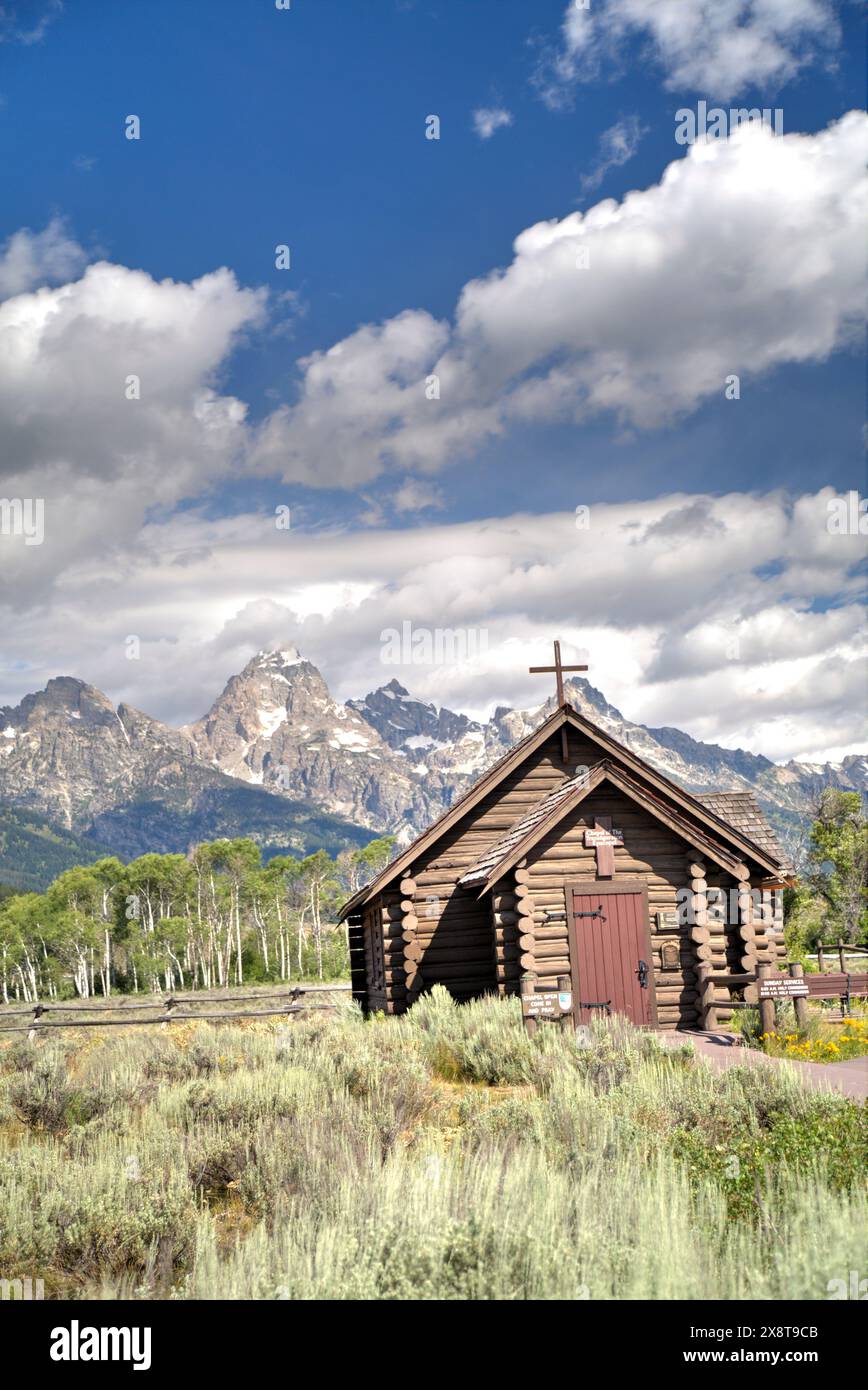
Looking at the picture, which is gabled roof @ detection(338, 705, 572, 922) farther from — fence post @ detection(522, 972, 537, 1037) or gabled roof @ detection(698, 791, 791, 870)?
gabled roof @ detection(698, 791, 791, 870)

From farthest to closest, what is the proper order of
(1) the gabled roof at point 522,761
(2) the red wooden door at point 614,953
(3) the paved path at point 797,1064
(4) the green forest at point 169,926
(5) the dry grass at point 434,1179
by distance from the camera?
1. (4) the green forest at point 169,926
2. (1) the gabled roof at point 522,761
3. (2) the red wooden door at point 614,953
4. (3) the paved path at point 797,1064
5. (5) the dry grass at point 434,1179

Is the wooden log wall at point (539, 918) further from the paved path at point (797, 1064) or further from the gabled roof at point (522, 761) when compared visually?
the paved path at point (797, 1064)

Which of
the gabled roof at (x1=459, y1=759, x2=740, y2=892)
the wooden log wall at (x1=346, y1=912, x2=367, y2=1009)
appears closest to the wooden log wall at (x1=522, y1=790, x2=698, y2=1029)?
the gabled roof at (x1=459, y1=759, x2=740, y2=892)

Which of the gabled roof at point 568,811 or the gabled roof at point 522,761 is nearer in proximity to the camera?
the gabled roof at point 568,811

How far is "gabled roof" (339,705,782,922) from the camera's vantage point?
67.4 ft

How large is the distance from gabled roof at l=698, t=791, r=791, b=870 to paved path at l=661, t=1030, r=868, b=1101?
24.0ft

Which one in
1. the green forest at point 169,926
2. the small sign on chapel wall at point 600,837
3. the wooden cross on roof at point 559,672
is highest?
the wooden cross on roof at point 559,672

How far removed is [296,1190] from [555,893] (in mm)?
11754

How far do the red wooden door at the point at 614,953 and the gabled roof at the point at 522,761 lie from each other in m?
2.99

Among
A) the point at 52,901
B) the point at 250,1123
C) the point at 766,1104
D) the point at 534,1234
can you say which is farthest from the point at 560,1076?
the point at 52,901

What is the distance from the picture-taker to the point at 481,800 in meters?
21.5

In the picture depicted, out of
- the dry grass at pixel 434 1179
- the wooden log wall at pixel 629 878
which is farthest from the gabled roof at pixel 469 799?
the dry grass at pixel 434 1179

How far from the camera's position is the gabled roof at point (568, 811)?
18234 mm
